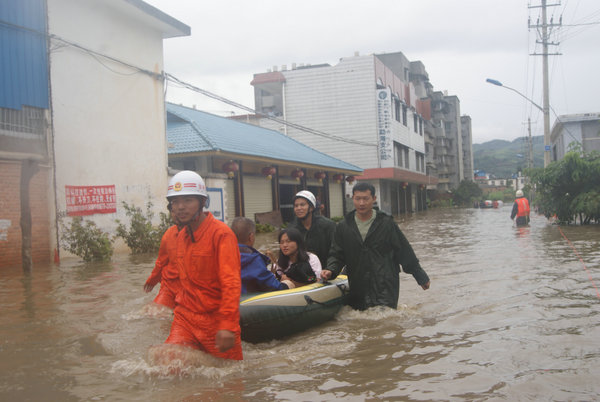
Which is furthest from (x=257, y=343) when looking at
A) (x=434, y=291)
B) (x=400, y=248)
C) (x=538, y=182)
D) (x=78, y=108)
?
(x=538, y=182)

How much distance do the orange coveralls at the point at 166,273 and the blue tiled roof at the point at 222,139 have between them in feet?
35.2

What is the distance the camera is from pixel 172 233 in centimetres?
592

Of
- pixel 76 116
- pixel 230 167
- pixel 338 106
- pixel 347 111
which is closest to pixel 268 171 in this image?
pixel 230 167

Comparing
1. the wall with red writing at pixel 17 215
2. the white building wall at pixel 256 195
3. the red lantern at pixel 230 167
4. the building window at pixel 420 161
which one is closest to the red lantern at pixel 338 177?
the white building wall at pixel 256 195

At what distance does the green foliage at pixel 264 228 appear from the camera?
823 inches

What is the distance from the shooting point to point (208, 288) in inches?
169

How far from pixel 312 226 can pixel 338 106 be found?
101ft

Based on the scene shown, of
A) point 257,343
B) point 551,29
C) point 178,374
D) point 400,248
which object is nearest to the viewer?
point 178,374

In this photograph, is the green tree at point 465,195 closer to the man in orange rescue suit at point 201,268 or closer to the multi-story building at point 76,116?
the multi-story building at point 76,116

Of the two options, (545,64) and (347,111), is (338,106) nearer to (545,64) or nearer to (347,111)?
(347,111)

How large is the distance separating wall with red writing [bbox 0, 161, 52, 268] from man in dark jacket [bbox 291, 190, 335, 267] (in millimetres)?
6484

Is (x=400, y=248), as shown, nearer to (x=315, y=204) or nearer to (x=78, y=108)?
(x=315, y=204)

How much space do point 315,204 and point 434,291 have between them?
267 cm

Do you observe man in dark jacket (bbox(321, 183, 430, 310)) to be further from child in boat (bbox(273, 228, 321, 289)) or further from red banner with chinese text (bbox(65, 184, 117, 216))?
red banner with chinese text (bbox(65, 184, 117, 216))
